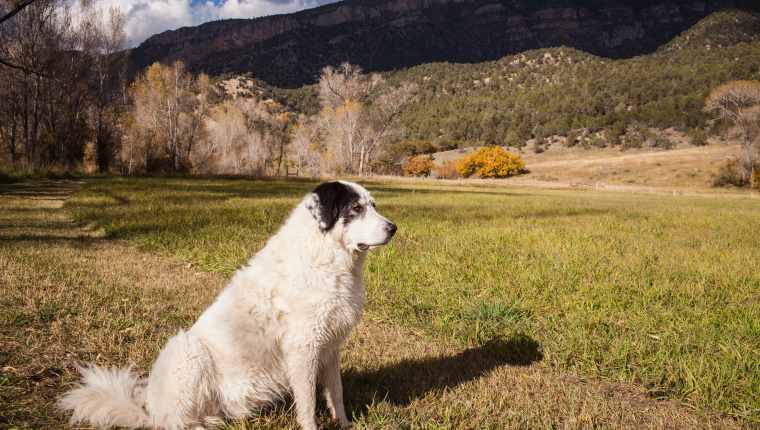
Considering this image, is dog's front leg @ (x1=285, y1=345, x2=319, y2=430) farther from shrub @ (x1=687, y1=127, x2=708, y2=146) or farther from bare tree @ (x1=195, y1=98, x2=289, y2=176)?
shrub @ (x1=687, y1=127, x2=708, y2=146)

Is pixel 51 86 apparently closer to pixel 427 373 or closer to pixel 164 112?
pixel 164 112

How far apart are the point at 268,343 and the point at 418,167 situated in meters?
77.2

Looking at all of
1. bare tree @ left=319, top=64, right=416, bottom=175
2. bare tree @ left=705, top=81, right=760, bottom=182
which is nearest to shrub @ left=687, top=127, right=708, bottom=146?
bare tree @ left=705, top=81, right=760, bottom=182

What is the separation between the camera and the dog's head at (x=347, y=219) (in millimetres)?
2957

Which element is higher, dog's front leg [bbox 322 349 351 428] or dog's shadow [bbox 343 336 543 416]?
dog's front leg [bbox 322 349 351 428]

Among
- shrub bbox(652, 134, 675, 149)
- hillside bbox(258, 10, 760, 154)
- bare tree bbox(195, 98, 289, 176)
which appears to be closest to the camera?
bare tree bbox(195, 98, 289, 176)

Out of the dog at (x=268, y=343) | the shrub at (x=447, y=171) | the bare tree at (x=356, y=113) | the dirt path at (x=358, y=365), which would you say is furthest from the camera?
the shrub at (x=447, y=171)

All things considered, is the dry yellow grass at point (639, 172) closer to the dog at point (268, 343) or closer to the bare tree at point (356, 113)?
the bare tree at point (356, 113)

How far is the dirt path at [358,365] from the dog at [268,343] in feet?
1.00

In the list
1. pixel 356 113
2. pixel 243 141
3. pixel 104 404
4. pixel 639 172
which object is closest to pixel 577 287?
pixel 104 404

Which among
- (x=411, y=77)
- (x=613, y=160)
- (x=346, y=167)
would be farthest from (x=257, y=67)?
(x=613, y=160)

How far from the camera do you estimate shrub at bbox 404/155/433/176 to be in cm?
7862

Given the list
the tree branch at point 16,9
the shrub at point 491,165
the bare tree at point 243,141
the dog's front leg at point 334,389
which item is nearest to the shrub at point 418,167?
the shrub at point 491,165

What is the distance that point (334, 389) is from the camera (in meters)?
3.06
